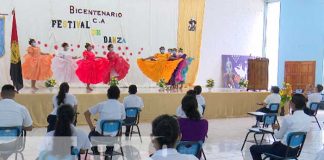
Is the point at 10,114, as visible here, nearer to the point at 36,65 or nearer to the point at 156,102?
the point at 156,102

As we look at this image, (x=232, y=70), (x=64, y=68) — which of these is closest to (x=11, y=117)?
(x=64, y=68)

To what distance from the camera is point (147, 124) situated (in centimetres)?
795

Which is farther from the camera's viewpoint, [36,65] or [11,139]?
[36,65]

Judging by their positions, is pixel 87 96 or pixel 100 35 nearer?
pixel 87 96

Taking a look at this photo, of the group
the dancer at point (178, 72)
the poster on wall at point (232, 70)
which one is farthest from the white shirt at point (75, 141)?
the poster on wall at point (232, 70)

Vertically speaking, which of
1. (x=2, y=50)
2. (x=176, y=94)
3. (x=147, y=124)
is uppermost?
(x=2, y=50)

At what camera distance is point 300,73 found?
13.8m

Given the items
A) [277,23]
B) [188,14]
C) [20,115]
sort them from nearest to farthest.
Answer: [20,115] < [188,14] < [277,23]

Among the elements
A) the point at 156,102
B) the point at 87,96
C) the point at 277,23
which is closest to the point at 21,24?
the point at 87,96

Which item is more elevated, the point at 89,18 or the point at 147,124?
the point at 89,18

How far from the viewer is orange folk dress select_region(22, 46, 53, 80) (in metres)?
8.82

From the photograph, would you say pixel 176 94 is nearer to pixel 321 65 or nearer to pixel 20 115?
pixel 20 115

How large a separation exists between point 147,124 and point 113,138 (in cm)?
383

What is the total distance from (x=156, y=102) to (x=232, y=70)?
6810mm
